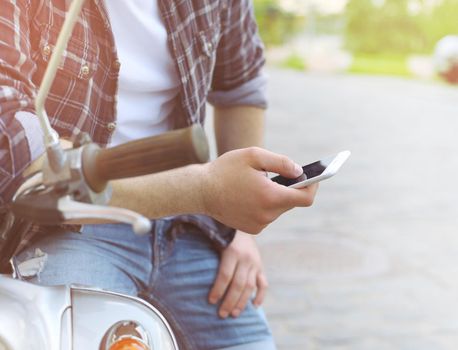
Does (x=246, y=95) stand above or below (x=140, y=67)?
below

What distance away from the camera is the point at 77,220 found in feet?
3.72

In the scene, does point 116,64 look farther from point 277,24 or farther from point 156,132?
point 277,24

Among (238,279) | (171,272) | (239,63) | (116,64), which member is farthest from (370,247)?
(116,64)

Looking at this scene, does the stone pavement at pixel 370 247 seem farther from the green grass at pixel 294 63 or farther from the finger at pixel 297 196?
the green grass at pixel 294 63

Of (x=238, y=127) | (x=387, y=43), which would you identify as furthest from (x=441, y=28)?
(x=238, y=127)

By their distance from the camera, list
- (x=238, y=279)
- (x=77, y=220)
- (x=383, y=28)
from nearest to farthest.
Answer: (x=77, y=220), (x=238, y=279), (x=383, y=28)

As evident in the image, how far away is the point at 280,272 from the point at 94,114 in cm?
319

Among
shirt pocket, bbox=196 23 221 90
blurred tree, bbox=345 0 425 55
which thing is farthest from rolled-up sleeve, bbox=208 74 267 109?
blurred tree, bbox=345 0 425 55

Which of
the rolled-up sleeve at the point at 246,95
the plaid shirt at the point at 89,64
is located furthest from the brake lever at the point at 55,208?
the rolled-up sleeve at the point at 246,95

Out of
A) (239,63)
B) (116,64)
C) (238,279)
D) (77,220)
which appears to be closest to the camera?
(77,220)

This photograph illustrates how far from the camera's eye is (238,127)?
7.30 ft

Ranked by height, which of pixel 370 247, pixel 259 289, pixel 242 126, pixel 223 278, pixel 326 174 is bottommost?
pixel 370 247

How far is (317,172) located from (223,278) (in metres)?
0.57

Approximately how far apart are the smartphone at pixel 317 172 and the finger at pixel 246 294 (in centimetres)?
51
